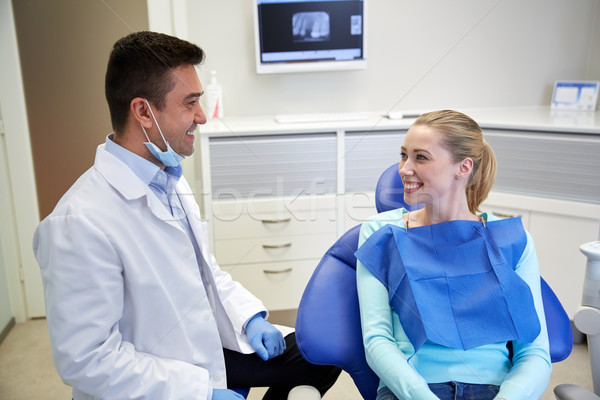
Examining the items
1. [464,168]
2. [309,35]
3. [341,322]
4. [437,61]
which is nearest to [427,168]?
[464,168]

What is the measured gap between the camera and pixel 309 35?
8.82 ft

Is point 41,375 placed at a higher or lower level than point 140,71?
lower

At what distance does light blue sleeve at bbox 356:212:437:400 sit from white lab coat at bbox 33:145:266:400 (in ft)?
1.25

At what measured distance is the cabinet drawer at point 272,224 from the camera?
2510 millimetres

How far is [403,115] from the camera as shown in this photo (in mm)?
2740

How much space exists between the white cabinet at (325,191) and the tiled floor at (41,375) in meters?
0.27

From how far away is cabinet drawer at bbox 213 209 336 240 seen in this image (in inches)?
98.8

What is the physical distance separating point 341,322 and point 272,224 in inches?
46.5

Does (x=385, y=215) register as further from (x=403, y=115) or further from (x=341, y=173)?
(x=403, y=115)

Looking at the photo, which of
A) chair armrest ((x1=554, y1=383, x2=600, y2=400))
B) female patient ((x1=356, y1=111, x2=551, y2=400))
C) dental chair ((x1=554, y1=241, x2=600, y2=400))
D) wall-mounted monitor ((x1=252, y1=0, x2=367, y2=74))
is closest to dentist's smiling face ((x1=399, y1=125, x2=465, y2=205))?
female patient ((x1=356, y1=111, x2=551, y2=400))


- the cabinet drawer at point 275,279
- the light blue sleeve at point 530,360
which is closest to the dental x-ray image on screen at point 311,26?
the cabinet drawer at point 275,279

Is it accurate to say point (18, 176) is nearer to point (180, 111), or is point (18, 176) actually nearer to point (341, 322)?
point (180, 111)

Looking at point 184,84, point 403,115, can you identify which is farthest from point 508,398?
point 403,115

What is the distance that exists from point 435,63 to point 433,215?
5.56 ft
